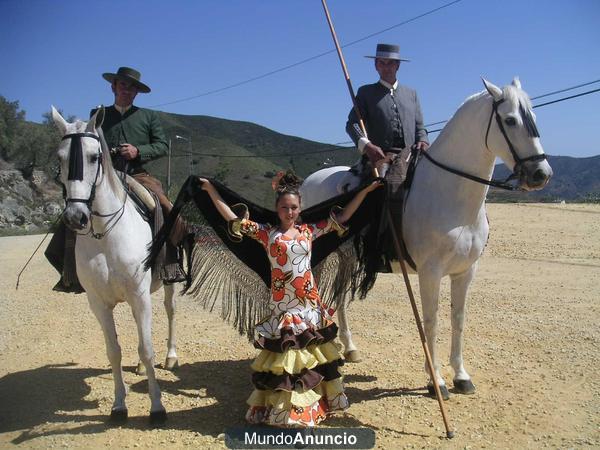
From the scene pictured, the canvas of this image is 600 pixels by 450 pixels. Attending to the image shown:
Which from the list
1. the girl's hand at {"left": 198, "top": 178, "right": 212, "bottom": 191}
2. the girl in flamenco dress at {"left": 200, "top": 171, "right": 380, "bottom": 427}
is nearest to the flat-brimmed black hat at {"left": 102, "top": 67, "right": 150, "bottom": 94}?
the girl's hand at {"left": 198, "top": 178, "right": 212, "bottom": 191}

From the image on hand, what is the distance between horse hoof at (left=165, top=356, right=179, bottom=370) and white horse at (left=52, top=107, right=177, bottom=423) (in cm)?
124

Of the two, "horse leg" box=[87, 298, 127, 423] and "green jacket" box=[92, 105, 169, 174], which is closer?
"horse leg" box=[87, 298, 127, 423]

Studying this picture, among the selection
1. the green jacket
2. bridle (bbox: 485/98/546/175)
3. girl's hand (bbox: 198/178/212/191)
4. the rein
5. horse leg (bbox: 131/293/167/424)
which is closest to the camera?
bridle (bbox: 485/98/546/175)

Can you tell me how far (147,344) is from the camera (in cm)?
420

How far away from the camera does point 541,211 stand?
19969 mm

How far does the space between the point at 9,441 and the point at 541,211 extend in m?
20.0

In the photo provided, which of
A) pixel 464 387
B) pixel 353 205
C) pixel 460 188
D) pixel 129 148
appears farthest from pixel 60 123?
pixel 464 387

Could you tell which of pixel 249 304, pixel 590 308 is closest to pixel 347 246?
pixel 249 304

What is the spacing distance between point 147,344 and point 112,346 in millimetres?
315

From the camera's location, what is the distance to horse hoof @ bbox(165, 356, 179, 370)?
555 centimetres

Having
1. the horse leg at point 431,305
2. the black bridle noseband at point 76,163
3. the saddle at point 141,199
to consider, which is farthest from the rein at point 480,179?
the black bridle noseband at point 76,163

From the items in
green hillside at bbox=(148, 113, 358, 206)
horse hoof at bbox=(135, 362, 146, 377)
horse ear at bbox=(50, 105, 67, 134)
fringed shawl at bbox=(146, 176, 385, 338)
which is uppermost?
green hillside at bbox=(148, 113, 358, 206)

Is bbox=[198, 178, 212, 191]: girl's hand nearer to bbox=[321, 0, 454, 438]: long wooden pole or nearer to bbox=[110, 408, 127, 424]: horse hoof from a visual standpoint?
bbox=[321, 0, 454, 438]: long wooden pole

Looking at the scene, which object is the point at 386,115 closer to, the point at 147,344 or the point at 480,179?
the point at 480,179
